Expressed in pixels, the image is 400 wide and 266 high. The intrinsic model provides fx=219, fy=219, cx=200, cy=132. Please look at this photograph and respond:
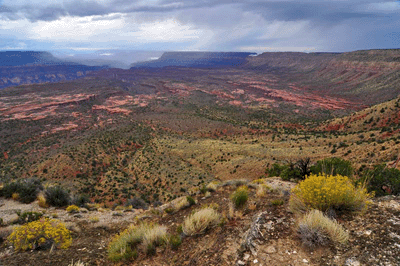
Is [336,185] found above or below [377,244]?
above

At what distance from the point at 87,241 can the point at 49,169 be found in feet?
84.9

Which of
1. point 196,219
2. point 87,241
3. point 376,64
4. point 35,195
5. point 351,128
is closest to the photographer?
point 196,219

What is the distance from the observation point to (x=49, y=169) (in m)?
27.2

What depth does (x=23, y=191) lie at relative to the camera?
11.9 meters

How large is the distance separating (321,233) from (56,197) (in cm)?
1198

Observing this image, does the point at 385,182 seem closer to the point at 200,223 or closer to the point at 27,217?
the point at 200,223

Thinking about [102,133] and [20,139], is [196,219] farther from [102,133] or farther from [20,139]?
[20,139]

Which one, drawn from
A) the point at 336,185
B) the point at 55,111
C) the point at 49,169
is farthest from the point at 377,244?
the point at 55,111

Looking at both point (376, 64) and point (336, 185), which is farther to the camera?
point (376, 64)

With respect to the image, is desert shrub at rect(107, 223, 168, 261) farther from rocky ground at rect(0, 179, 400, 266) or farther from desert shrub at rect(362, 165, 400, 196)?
desert shrub at rect(362, 165, 400, 196)

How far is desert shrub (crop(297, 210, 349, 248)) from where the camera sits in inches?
151

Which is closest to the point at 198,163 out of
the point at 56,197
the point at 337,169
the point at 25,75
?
the point at 56,197

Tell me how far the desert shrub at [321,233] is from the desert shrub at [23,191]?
1317 centimetres

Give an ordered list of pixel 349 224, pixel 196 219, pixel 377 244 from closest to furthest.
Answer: pixel 377 244
pixel 349 224
pixel 196 219
